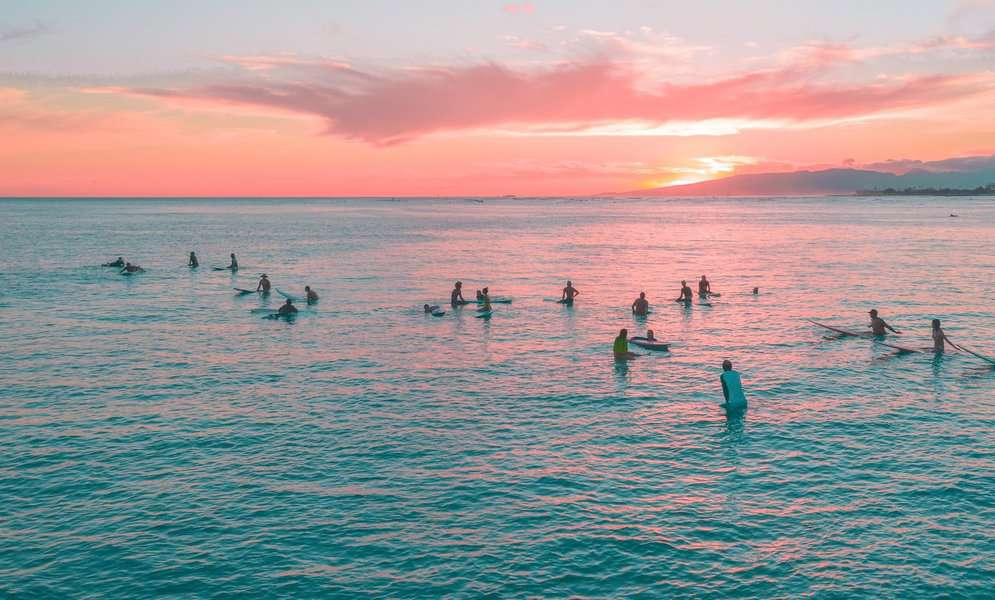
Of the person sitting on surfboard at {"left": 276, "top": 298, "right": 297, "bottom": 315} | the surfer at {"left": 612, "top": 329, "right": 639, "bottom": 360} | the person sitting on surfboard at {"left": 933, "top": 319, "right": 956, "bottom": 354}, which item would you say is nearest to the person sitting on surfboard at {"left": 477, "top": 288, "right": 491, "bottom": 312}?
the person sitting on surfboard at {"left": 276, "top": 298, "right": 297, "bottom": 315}

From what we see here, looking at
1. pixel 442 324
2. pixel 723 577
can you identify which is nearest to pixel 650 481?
pixel 723 577

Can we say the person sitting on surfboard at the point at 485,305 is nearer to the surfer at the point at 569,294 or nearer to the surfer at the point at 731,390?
the surfer at the point at 569,294

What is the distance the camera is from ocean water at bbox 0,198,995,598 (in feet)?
54.4

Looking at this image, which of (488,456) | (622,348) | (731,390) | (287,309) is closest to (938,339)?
(731,390)

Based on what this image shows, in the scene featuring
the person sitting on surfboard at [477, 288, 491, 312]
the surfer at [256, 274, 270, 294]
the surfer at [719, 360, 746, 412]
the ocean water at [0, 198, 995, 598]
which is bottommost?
the ocean water at [0, 198, 995, 598]

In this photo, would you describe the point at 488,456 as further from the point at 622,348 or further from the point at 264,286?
the point at 264,286

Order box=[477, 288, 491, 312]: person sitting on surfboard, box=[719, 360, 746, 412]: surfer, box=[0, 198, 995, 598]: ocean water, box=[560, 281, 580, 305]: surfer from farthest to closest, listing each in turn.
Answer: box=[560, 281, 580, 305]: surfer, box=[477, 288, 491, 312]: person sitting on surfboard, box=[719, 360, 746, 412]: surfer, box=[0, 198, 995, 598]: ocean water

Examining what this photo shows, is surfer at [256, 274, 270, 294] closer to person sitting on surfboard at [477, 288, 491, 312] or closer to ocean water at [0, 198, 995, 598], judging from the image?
ocean water at [0, 198, 995, 598]

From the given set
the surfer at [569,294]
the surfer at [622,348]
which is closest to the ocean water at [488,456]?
the surfer at [622,348]

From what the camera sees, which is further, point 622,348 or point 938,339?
point 938,339

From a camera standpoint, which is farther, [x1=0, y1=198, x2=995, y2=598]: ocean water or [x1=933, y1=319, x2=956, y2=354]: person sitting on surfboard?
[x1=933, y1=319, x2=956, y2=354]: person sitting on surfboard

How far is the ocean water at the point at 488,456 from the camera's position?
16594 mm

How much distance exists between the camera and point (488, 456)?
2372cm

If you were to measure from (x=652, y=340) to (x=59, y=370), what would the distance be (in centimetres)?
3214
